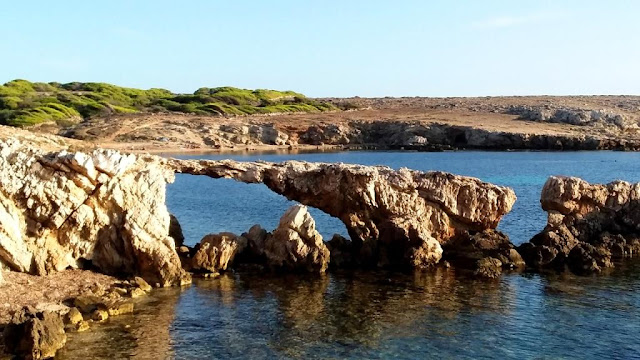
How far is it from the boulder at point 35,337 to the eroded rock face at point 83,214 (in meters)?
5.93

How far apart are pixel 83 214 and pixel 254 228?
27.8ft

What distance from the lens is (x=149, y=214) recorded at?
28625 millimetres

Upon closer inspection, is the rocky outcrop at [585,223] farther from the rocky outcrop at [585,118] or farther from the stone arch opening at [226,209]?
the rocky outcrop at [585,118]

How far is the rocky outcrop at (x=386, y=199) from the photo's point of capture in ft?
107

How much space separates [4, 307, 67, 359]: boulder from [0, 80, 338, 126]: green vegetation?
74216mm

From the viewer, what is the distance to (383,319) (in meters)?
24.6

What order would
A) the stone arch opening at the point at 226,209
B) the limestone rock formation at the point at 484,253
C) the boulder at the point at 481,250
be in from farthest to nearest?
the stone arch opening at the point at 226,209, the boulder at the point at 481,250, the limestone rock formation at the point at 484,253

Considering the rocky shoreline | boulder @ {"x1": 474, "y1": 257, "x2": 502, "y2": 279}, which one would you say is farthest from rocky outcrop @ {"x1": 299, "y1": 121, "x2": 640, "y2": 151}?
boulder @ {"x1": 474, "y1": 257, "x2": 502, "y2": 279}

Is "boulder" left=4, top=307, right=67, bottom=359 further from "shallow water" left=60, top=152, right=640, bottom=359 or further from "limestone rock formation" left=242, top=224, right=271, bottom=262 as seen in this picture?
"limestone rock formation" left=242, top=224, right=271, bottom=262

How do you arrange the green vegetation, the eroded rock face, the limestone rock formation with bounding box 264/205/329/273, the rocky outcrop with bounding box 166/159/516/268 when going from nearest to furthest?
the eroded rock face
the limestone rock formation with bounding box 264/205/329/273
the rocky outcrop with bounding box 166/159/516/268
the green vegetation

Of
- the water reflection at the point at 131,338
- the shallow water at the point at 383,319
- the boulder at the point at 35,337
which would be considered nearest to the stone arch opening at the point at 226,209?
the shallow water at the point at 383,319

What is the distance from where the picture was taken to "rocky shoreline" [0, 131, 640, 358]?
2619 cm

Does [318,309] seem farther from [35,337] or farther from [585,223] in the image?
[585,223]

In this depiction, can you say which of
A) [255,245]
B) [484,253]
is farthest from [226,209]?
[484,253]
